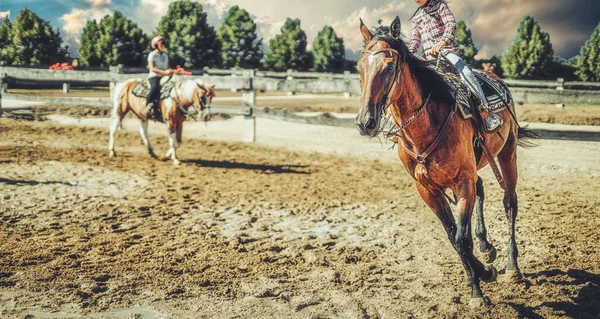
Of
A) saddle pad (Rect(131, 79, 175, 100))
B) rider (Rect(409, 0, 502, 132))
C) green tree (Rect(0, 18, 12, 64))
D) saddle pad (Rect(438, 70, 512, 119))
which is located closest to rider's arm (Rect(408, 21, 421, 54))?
rider (Rect(409, 0, 502, 132))

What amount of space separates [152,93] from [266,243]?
5.47m

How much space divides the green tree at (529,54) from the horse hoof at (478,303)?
37.7m

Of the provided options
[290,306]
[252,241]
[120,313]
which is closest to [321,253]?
[252,241]

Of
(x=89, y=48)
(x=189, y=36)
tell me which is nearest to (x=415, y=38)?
(x=189, y=36)

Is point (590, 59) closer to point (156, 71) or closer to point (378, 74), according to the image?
point (156, 71)

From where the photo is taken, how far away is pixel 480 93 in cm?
369

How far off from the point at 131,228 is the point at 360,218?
2.60 metres

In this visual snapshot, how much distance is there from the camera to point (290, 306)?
3.24 m

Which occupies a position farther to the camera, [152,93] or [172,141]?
[152,93]

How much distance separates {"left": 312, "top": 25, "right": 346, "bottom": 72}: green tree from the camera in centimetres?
5112

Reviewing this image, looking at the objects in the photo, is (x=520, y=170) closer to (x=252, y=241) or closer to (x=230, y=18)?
(x=252, y=241)

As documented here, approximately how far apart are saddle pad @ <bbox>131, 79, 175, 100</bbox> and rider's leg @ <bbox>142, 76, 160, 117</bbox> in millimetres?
108

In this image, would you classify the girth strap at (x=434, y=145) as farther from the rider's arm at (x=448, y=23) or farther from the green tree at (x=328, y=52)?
the green tree at (x=328, y=52)

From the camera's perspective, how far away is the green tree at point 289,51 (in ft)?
167
